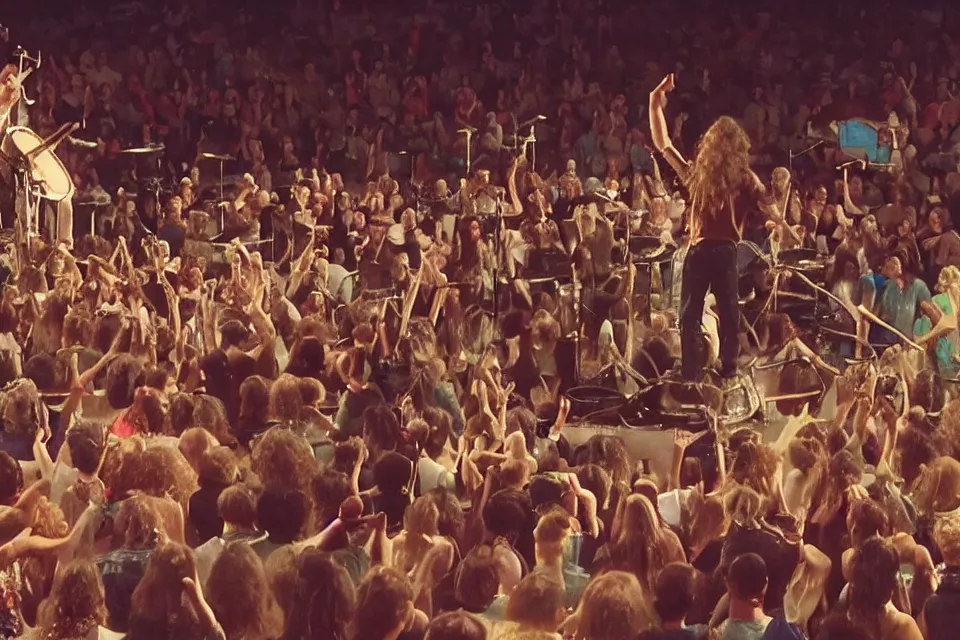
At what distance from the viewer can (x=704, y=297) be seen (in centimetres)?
1177

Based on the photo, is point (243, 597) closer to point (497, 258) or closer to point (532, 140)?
point (497, 258)

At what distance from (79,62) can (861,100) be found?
735 centimetres

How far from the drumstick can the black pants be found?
1.52m

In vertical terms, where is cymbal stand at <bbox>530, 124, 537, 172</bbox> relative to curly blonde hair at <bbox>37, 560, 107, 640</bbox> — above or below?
above

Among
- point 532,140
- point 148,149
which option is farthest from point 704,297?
point 148,149

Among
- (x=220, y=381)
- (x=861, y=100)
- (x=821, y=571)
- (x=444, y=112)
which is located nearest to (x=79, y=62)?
(x=444, y=112)

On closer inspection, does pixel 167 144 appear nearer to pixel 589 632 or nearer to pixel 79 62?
pixel 79 62

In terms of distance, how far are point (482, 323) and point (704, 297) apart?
221 cm

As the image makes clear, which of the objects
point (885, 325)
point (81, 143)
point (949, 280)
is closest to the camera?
point (885, 325)

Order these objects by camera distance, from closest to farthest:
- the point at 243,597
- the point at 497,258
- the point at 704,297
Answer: the point at 243,597 < the point at 704,297 < the point at 497,258

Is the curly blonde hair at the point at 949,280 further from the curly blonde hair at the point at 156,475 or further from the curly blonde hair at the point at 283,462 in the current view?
the curly blonde hair at the point at 156,475

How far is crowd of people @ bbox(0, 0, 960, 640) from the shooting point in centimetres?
831

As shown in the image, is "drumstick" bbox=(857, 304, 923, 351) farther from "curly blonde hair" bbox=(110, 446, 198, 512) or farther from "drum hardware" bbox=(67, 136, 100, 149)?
"drum hardware" bbox=(67, 136, 100, 149)

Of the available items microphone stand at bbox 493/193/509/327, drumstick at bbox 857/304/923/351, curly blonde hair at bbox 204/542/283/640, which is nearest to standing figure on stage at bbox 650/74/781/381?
drumstick at bbox 857/304/923/351
